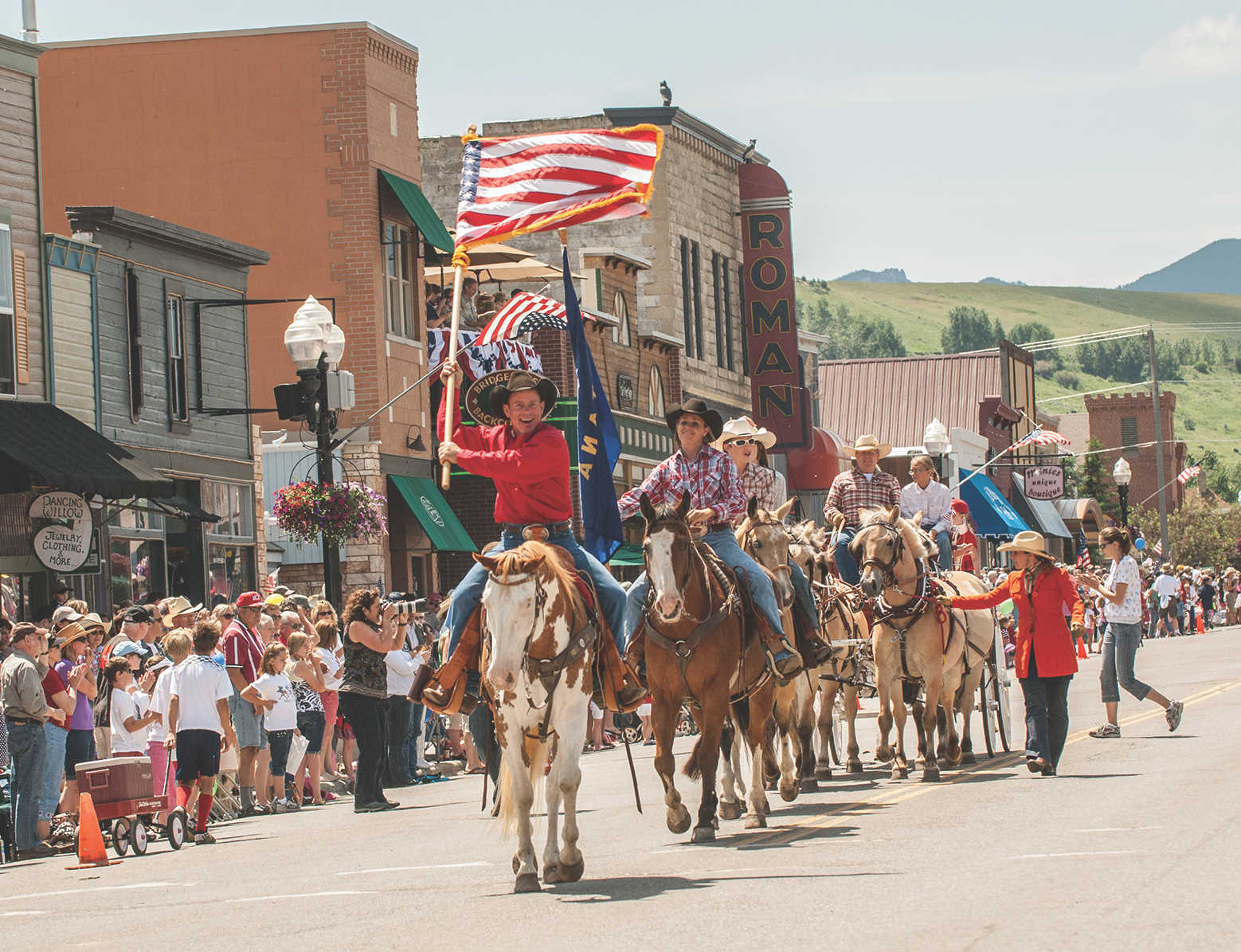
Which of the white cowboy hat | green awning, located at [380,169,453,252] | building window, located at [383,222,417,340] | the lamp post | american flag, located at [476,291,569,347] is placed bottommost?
the white cowboy hat

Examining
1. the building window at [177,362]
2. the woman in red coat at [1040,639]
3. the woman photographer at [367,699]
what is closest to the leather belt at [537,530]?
the woman in red coat at [1040,639]

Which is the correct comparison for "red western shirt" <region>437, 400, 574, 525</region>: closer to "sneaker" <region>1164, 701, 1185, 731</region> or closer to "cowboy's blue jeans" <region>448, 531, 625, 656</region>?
"cowboy's blue jeans" <region>448, 531, 625, 656</region>

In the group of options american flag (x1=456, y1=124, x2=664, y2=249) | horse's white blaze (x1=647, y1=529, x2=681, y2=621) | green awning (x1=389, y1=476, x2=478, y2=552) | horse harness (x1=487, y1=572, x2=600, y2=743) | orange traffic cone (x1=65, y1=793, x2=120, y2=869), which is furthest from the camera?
green awning (x1=389, y1=476, x2=478, y2=552)

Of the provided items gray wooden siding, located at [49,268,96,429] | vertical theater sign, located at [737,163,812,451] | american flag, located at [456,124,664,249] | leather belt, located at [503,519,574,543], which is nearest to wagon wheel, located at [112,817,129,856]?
leather belt, located at [503,519,574,543]

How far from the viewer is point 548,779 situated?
33.8 ft

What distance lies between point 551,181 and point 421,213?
20.2 m

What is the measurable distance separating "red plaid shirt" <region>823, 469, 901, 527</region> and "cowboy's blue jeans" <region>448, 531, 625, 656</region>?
589cm

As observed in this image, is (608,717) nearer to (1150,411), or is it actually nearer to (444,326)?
(444,326)

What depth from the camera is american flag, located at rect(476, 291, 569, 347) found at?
102 feet

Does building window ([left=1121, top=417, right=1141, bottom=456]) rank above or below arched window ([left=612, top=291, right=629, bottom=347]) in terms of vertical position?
above

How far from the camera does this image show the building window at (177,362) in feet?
87.4

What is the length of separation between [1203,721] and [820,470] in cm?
2881

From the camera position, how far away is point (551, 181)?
43.2 ft

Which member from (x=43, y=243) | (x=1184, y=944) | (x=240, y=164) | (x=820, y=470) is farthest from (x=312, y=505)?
(x=820, y=470)
